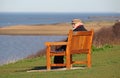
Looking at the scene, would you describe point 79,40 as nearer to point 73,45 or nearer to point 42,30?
point 73,45

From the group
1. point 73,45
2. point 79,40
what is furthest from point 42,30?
point 73,45

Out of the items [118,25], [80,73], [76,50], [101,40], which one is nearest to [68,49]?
[76,50]

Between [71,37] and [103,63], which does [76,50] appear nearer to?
[71,37]

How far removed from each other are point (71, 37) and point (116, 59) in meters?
2.94

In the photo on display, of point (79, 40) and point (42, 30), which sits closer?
point (79, 40)

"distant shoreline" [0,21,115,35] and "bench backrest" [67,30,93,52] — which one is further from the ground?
"bench backrest" [67,30,93,52]

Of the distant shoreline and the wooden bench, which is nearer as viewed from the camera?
the wooden bench

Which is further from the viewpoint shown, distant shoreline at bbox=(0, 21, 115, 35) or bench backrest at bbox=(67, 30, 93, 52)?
distant shoreline at bbox=(0, 21, 115, 35)

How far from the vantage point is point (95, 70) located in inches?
506

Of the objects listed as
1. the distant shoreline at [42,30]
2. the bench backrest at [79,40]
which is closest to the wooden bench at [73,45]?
the bench backrest at [79,40]

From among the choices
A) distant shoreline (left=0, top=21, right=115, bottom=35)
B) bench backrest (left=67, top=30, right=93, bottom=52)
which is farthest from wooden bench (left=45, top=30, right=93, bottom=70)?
distant shoreline (left=0, top=21, right=115, bottom=35)

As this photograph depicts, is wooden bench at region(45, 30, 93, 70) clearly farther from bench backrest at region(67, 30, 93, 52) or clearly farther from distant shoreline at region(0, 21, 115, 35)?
distant shoreline at region(0, 21, 115, 35)

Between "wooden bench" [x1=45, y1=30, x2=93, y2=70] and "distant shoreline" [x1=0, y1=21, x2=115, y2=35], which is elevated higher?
"wooden bench" [x1=45, y1=30, x2=93, y2=70]

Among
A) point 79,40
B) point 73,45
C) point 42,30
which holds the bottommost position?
point 42,30
